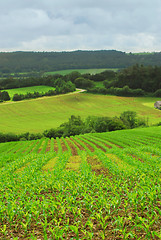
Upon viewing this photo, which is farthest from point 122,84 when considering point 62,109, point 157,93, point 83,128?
point 83,128

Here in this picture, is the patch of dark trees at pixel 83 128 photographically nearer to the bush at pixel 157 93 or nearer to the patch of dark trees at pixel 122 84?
the bush at pixel 157 93

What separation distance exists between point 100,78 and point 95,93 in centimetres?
4104

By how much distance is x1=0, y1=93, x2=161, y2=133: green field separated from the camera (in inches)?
3863

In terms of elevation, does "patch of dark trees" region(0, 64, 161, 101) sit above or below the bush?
above

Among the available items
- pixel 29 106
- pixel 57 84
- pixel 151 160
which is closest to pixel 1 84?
pixel 57 84

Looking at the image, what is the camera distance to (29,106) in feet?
441

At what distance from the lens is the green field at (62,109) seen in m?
98.1

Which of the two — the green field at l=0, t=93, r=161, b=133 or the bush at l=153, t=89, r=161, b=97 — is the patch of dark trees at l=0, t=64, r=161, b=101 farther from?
the green field at l=0, t=93, r=161, b=133

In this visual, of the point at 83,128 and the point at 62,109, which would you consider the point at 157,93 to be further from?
the point at 83,128

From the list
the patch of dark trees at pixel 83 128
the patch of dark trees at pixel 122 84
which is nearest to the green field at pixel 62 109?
the patch of dark trees at pixel 122 84

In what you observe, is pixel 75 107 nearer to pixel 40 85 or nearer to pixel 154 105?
pixel 154 105

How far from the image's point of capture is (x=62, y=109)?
12825 centimetres

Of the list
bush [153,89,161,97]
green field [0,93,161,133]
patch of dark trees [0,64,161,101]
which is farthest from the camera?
patch of dark trees [0,64,161,101]

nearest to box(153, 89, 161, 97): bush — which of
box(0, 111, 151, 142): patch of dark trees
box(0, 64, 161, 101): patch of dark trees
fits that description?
box(0, 64, 161, 101): patch of dark trees
